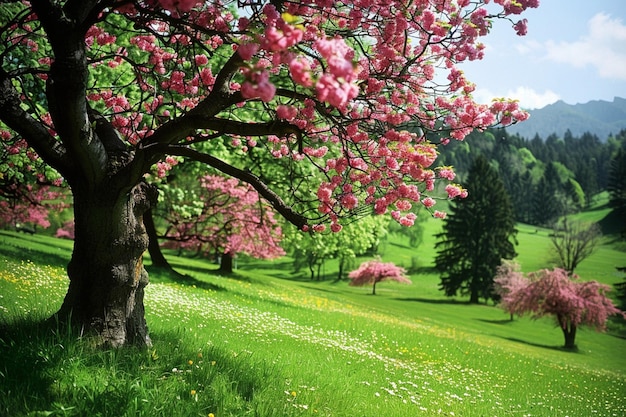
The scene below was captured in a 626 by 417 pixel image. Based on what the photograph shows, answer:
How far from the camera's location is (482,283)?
61.8m

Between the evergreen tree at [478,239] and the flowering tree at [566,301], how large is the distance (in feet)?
84.8

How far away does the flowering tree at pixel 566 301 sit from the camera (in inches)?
1324

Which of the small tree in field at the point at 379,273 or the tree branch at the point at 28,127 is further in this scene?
the small tree in field at the point at 379,273

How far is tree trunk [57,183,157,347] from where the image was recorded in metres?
5.75

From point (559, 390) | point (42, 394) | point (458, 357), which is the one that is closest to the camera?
point (42, 394)

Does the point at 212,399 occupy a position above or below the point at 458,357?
above

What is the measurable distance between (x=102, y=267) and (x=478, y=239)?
6616cm

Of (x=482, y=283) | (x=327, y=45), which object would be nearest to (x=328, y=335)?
(x=327, y=45)

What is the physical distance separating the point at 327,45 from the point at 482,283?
64.3 metres

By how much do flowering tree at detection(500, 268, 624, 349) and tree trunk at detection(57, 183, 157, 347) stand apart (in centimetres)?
3536

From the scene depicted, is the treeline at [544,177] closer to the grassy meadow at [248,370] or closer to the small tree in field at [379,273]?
the small tree in field at [379,273]

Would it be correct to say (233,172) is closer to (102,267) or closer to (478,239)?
(102,267)

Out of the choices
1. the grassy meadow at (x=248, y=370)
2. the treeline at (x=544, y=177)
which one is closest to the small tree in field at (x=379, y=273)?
the grassy meadow at (x=248, y=370)

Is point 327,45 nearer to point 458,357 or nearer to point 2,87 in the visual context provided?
point 2,87
